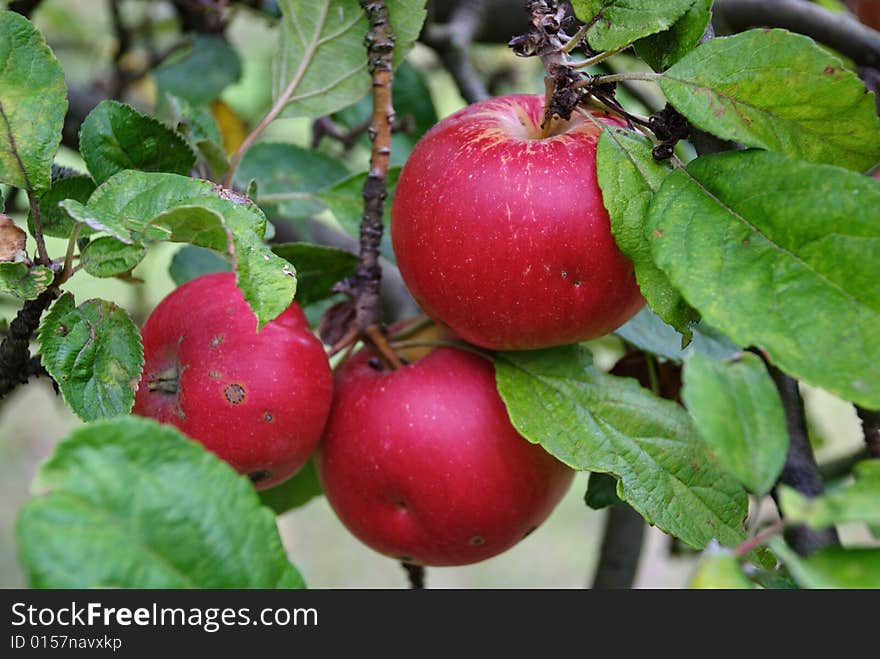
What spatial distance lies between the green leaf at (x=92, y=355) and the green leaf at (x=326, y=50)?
289mm

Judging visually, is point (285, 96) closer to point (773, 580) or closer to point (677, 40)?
point (677, 40)

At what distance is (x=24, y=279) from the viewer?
579 millimetres

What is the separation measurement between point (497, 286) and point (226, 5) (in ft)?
2.62

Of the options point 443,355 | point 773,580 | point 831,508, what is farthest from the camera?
point 443,355

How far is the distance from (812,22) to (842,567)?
0.67 metres

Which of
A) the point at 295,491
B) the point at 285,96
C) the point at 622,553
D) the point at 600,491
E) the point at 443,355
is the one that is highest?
the point at 285,96

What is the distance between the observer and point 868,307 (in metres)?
0.51

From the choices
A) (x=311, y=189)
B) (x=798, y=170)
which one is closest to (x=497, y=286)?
(x=798, y=170)

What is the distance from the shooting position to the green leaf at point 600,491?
783mm

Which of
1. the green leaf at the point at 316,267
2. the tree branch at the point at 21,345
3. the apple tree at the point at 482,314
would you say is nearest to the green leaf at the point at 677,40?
the apple tree at the point at 482,314

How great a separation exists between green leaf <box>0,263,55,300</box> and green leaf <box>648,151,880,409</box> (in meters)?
0.36

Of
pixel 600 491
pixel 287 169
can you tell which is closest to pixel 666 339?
pixel 600 491

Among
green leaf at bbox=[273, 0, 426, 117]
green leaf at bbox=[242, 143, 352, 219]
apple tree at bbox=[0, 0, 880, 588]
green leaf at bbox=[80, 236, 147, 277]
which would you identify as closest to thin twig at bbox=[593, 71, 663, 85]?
apple tree at bbox=[0, 0, 880, 588]
